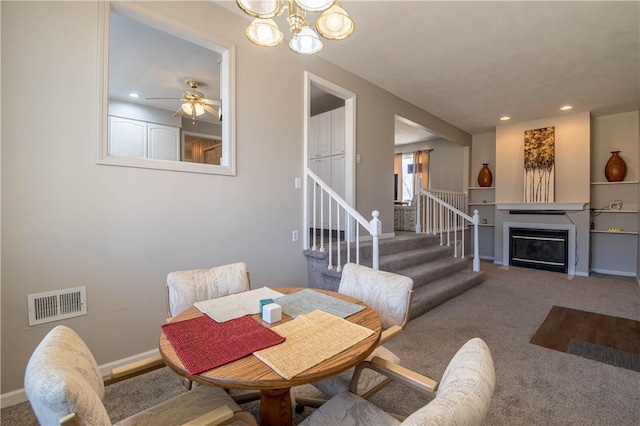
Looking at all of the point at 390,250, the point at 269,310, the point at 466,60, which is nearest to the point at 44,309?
the point at 269,310

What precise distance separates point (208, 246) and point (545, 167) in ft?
20.3

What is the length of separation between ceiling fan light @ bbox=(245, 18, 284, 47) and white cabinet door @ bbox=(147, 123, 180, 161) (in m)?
4.43

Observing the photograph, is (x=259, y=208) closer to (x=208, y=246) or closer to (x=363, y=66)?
(x=208, y=246)

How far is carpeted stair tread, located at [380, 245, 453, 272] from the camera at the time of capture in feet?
11.6

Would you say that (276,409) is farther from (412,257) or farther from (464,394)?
(412,257)

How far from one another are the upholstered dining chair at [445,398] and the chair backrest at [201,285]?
3.13 ft

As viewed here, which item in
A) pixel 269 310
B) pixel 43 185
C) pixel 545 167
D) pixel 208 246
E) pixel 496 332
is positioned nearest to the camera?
pixel 269 310

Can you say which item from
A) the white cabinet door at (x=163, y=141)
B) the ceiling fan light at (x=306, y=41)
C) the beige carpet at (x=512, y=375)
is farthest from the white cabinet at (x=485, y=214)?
the white cabinet door at (x=163, y=141)

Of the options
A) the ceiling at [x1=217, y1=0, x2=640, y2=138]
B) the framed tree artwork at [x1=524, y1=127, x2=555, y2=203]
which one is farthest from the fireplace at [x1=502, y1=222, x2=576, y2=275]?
the ceiling at [x1=217, y1=0, x2=640, y2=138]

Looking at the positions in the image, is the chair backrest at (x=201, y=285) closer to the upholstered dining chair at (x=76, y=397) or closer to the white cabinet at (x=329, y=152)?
the upholstered dining chair at (x=76, y=397)

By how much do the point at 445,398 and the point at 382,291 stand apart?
1014 millimetres

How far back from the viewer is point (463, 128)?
6.43 metres

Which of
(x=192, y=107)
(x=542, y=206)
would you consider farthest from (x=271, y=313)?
(x=542, y=206)

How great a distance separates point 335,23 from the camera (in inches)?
64.8
